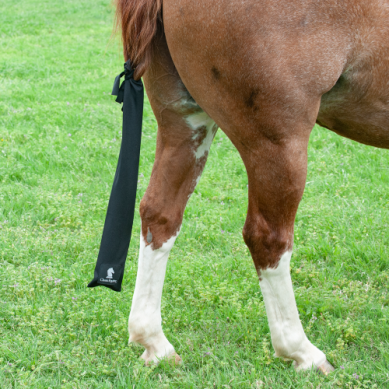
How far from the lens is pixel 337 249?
10.4ft

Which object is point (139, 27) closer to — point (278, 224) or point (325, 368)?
point (278, 224)

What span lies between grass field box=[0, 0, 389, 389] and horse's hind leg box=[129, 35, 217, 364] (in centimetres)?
17

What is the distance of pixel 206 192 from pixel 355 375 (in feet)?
7.53

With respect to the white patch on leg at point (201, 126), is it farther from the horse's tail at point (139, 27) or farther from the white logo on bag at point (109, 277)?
the white logo on bag at point (109, 277)

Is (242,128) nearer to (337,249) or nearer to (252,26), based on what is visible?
(252,26)

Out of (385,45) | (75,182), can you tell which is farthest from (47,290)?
(385,45)

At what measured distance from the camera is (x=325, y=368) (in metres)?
2.19

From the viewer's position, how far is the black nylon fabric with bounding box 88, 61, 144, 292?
6.93 ft

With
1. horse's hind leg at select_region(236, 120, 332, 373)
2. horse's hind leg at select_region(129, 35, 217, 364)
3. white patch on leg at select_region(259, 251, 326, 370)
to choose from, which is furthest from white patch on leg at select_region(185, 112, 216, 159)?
white patch on leg at select_region(259, 251, 326, 370)

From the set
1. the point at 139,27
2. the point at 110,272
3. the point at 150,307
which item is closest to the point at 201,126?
the point at 139,27

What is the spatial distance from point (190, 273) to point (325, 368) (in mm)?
1066

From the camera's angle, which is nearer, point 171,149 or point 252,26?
point 252,26

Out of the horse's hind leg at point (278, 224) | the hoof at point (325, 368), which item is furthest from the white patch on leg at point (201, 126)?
the hoof at point (325, 368)

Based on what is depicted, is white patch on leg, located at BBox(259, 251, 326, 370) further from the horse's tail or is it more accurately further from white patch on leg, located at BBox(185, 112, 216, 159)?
the horse's tail
